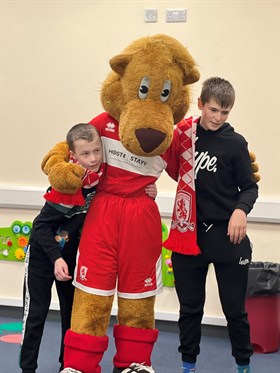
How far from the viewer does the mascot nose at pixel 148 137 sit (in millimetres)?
2174

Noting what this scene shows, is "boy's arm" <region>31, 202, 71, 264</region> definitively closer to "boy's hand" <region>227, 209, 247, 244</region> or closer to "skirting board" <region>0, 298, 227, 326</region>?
"boy's hand" <region>227, 209, 247, 244</region>

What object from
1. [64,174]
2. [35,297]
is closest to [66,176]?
[64,174]

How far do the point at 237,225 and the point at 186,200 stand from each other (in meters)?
0.25

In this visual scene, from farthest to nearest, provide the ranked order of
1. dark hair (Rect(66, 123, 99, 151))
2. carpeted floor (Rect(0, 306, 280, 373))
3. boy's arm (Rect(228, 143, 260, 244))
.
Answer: carpeted floor (Rect(0, 306, 280, 373))
boy's arm (Rect(228, 143, 260, 244))
dark hair (Rect(66, 123, 99, 151))

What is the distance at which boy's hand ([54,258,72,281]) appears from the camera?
2289mm

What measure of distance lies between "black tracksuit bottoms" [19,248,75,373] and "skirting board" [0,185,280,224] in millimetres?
1152

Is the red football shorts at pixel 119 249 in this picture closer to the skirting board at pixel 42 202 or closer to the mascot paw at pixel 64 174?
the mascot paw at pixel 64 174

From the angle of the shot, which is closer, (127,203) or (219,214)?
(127,203)

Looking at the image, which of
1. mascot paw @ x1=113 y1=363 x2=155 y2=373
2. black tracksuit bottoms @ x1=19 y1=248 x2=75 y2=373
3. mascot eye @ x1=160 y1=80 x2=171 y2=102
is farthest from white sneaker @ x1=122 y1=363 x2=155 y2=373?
mascot eye @ x1=160 y1=80 x2=171 y2=102

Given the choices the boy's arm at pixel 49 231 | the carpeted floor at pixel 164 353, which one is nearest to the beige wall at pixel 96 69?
the carpeted floor at pixel 164 353

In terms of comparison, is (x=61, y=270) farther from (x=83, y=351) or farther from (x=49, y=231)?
(x=83, y=351)

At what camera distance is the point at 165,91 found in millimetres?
2271

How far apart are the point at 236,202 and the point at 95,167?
59 cm

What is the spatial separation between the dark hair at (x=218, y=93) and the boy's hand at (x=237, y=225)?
41 cm
